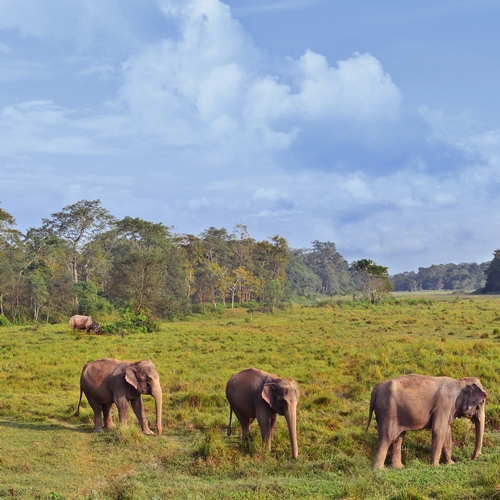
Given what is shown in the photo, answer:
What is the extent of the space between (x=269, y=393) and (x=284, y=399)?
0.35 m

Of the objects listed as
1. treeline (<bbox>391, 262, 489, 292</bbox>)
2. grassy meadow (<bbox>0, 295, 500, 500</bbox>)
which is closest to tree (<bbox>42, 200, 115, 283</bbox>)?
grassy meadow (<bbox>0, 295, 500, 500</bbox>)

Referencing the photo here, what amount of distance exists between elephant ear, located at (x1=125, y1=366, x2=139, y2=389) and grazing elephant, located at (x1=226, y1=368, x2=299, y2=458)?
210 centimetres

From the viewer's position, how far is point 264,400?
10430 millimetres

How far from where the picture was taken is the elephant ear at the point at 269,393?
33.7 ft

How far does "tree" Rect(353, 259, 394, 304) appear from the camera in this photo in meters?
57.1

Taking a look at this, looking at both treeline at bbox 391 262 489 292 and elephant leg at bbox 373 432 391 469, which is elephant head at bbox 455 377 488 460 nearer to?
elephant leg at bbox 373 432 391 469

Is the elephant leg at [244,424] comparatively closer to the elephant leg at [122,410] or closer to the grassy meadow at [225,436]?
the grassy meadow at [225,436]

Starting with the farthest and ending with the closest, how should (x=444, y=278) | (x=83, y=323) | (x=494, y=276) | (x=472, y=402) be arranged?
(x=444, y=278) < (x=494, y=276) < (x=83, y=323) < (x=472, y=402)

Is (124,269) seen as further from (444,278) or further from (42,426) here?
(444,278)

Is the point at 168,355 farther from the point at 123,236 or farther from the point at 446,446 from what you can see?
the point at 123,236

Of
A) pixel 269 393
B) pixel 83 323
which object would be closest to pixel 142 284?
pixel 83 323

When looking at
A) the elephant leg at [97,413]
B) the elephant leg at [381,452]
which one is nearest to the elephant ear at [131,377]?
the elephant leg at [97,413]

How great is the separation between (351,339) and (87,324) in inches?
700

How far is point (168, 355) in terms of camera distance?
23.8 metres
